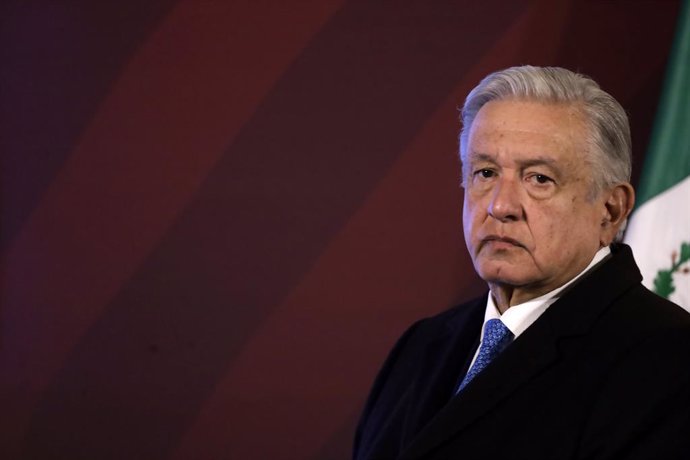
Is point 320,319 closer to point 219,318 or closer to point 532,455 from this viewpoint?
point 219,318

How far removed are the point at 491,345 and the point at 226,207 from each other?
1.09m

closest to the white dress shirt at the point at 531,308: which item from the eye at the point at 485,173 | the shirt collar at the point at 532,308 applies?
the shirt collar at the point at 532,308

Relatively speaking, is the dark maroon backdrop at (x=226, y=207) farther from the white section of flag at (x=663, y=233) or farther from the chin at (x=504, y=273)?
the chin at (x=504, y=273)

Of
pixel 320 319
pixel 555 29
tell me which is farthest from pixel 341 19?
pixel 320 319

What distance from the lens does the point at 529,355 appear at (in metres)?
1.43

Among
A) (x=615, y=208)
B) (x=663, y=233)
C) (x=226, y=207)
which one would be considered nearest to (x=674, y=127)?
(x=663, y=233)

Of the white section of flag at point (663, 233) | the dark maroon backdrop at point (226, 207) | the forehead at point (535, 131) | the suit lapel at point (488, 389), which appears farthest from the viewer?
the dark maroon backdrop at point (226, 207)

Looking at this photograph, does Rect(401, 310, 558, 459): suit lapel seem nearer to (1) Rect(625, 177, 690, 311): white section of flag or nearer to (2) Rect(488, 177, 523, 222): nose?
(2) Rect(488, 177, 523, 222): nose

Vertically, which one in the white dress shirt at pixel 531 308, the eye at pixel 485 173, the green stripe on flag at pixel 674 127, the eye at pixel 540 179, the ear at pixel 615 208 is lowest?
the white dress shirt at pixel 531 308

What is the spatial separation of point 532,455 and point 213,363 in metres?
1.33

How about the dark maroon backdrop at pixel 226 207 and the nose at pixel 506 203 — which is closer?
the nose at pixel 506 203

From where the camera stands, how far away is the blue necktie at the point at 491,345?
1.57 meters

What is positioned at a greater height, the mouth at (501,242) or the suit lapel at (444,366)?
the mouth at (501,242)

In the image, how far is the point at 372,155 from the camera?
2479 mm
